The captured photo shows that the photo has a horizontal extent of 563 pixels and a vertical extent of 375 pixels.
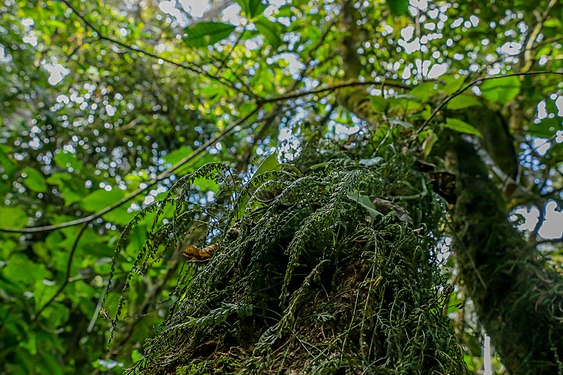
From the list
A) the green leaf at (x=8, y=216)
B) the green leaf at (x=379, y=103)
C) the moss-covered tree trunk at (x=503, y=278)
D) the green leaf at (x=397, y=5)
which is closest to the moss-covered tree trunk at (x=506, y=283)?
the moss-covered tree trunk at (x=503, y=278)

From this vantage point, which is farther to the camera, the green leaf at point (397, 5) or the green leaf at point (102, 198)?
the green leaf at point (102, 198)

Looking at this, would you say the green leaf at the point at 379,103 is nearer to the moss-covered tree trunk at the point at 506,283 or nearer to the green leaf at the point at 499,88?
the moss-covered tree trunk at the point at 506,283

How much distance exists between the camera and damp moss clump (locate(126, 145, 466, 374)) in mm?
437

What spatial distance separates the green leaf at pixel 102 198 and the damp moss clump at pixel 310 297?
0.84 meters

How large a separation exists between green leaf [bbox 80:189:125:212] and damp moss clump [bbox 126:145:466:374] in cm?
84

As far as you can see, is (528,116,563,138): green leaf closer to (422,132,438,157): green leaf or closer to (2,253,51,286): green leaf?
(422,132,438,157): green leaf

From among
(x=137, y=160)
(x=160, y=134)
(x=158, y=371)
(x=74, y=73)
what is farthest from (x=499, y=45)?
(x=74, y=73)

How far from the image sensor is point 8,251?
2.17m

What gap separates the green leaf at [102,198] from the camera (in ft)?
4.48

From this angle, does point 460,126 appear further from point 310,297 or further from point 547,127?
point 310,297

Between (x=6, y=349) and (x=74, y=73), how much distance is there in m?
1.74

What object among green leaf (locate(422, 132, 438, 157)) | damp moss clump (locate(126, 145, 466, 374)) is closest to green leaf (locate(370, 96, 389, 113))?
green leaf (locate(422, 132, 438, 157))

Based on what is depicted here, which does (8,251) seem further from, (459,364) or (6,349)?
(459,364)

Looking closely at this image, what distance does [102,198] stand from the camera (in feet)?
4.52
